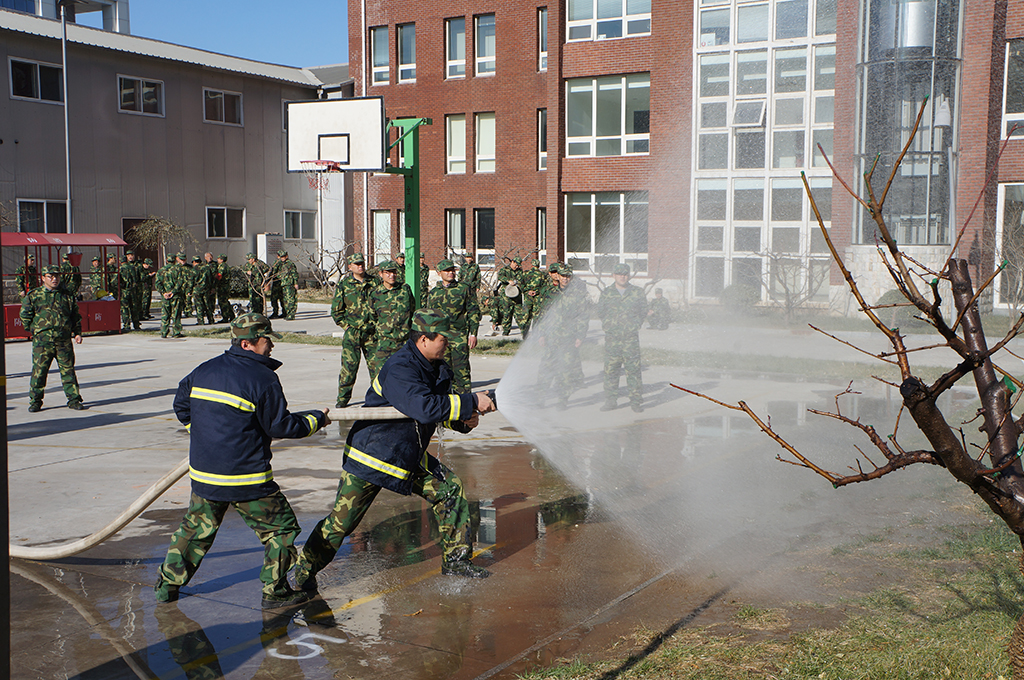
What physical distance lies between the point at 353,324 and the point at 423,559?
5600mm

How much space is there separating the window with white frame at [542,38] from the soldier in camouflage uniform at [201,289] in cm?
1299

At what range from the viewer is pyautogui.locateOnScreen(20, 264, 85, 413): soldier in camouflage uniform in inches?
467

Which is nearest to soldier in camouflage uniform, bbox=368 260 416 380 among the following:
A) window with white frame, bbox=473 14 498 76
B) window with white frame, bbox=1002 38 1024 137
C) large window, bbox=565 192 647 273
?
large window, bbox=565 192 647 273

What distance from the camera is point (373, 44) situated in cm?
3388

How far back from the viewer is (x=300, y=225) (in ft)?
125

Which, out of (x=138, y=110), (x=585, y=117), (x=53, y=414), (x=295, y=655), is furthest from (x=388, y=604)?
(x=138, y=110)

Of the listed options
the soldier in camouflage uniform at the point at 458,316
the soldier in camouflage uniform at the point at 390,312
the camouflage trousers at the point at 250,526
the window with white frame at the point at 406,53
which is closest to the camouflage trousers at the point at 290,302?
the window with white frame at the point at 406,53

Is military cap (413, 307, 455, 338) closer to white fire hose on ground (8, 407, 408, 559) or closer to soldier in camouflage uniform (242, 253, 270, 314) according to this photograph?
white fire hose on ground (8, 407, 408, 559)

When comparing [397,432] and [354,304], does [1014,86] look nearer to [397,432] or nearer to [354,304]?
[354,304]

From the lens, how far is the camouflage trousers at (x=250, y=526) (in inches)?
208

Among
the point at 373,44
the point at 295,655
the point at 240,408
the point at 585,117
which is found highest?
the point at 373,44

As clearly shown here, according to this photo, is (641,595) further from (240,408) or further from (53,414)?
(53,414)

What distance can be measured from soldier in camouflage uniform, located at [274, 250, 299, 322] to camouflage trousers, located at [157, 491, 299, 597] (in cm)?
2039

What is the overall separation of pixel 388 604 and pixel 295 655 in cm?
78
